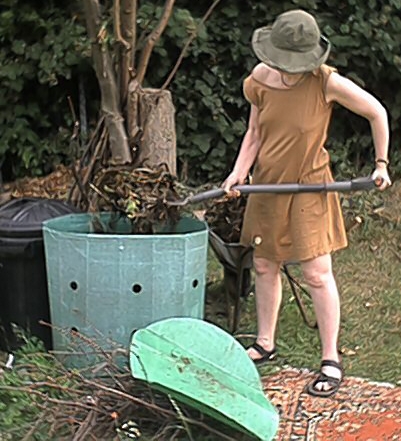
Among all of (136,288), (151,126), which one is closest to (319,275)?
(136,288)

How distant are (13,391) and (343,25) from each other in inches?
192

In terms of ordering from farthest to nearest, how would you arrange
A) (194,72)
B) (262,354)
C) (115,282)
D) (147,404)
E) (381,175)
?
1. (194,72)
2. (262,354)
3. (115,282)
4. (381,175)
5. (147,404)

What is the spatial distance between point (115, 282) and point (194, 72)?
162 inches

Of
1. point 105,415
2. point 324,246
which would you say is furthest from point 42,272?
point 324,246

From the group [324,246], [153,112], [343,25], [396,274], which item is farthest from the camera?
[343,25]

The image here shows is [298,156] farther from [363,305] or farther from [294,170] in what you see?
[363,305]

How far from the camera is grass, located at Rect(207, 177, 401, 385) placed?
14.4ft

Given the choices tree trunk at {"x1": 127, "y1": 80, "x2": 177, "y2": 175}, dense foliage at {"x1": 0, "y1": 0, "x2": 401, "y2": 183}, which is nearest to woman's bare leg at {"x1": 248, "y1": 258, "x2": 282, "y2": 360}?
tree trunk at {"x1": 127, "y1": 80, "x2": 177, "y2": 175}

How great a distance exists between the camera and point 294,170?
3.96 meters

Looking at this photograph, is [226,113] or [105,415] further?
[226,113]

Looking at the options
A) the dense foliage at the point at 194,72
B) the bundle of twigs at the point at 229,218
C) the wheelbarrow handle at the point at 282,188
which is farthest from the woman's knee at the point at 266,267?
the dense foliage at the point at 194,72

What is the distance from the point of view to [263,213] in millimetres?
4082

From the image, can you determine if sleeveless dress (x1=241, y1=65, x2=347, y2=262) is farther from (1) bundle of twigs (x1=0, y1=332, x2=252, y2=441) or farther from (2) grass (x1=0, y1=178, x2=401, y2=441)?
(1) bundle of twigs (x1=0, y1=332, x2=252, y2=441)

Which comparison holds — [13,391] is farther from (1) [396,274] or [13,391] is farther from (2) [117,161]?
(1) [396,274]
